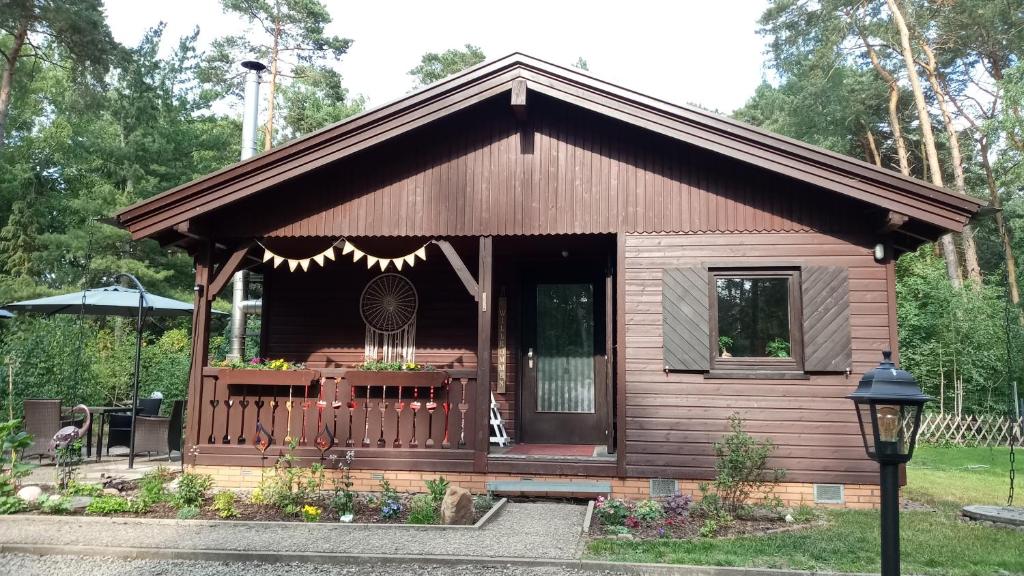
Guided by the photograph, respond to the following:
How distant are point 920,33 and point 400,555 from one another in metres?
20.9

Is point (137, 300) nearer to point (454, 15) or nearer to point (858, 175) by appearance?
point (858, 175)

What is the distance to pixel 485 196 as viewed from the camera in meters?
7.62

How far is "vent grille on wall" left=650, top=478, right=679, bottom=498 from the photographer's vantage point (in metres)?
7.10

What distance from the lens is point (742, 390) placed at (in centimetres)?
711

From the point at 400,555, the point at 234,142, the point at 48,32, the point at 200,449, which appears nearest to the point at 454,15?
the point at 234,142

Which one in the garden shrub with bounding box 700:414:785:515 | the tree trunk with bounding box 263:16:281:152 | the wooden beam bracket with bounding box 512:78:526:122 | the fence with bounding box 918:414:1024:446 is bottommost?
the fence with bounding box 918:414:1024:446

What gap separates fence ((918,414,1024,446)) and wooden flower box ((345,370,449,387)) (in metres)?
11.8

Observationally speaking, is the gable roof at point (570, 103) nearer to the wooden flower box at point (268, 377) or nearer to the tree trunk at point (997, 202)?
the wooden flower box at point (268, 377)

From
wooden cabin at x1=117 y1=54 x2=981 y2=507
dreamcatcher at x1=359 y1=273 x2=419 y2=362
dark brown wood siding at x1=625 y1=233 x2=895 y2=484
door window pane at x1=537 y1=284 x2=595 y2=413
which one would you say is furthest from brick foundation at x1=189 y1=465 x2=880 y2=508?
dreamcatcher at x1=359 y1=273 x2=419 y2=362

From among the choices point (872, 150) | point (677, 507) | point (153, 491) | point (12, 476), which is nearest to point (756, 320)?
point (677, 507)

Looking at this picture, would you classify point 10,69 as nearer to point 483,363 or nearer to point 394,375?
point 394,375

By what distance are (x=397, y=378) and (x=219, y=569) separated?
293 centimetres

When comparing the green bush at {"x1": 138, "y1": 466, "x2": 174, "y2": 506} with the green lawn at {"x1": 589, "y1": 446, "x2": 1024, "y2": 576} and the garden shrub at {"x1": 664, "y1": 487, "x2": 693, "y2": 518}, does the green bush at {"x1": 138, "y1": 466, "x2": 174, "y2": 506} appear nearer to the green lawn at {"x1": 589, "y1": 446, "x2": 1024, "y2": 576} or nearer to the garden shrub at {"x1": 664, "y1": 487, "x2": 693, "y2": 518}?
the green lawn at {"x1": 589, "y1": 446, "x2": 1024, "y2": 576}

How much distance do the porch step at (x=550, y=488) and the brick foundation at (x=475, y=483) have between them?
0.25 feet
